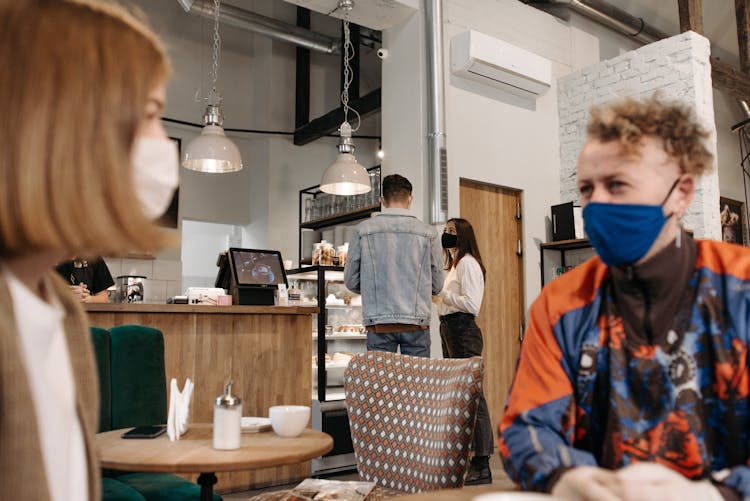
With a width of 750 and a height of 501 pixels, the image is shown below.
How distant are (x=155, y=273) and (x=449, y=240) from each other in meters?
5.02

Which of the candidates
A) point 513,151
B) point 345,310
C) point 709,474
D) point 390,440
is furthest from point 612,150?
point 513,151

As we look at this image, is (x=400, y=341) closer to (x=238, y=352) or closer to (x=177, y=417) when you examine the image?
(x=238, y=352)

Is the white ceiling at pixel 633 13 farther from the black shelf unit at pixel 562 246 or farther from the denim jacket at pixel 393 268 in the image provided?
the black shelf unit at pixel 562 246

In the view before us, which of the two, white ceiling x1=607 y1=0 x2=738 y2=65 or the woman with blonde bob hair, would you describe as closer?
the woman with blonde bob hair

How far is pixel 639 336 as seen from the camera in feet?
3.53

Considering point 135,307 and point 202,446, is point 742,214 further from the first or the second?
point 202,446

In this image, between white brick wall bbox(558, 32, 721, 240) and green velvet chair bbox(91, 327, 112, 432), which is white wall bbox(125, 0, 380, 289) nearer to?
white brick wall bbox(558, 32, 721, 240)

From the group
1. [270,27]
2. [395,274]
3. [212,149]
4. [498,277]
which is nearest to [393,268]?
[395,274]

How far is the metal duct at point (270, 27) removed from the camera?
7.19 m

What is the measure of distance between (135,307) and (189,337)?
0.39 m

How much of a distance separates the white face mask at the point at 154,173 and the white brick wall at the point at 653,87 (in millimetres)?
4889

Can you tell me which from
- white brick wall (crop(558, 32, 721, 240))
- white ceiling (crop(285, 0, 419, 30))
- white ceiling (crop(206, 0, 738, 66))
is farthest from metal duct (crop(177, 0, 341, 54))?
white brick wall (crop(558, 32, 721, 240))

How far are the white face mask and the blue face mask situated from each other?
74 centimetres

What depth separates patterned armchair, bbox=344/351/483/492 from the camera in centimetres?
175
